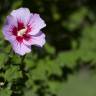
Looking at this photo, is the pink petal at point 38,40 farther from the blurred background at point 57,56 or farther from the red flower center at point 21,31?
the blurred background at point 57,56

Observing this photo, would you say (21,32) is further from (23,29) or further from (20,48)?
(20,48)

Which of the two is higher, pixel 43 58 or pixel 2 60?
pixel 43 58

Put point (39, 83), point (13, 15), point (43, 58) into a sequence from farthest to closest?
1. point (43, 58)
2. point (39, 83)
3. point (13, 15)

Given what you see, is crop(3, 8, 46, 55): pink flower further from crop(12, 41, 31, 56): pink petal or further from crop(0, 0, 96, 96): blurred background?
crop(0, 0, 96, 96): blurred background

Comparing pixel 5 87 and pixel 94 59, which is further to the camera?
pixel 94 59

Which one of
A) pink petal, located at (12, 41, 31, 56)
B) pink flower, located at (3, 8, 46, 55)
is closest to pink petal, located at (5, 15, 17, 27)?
pink flower, located at (3, 8, 46, 55)

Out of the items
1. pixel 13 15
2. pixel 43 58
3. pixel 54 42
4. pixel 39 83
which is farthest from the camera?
pixel 54 42

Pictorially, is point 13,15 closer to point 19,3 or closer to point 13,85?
point 13,85

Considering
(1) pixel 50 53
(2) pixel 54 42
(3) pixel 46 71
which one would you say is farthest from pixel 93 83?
(3) pixel 46 71

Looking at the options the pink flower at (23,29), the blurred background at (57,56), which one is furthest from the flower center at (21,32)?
the blurred background at (57,56)
